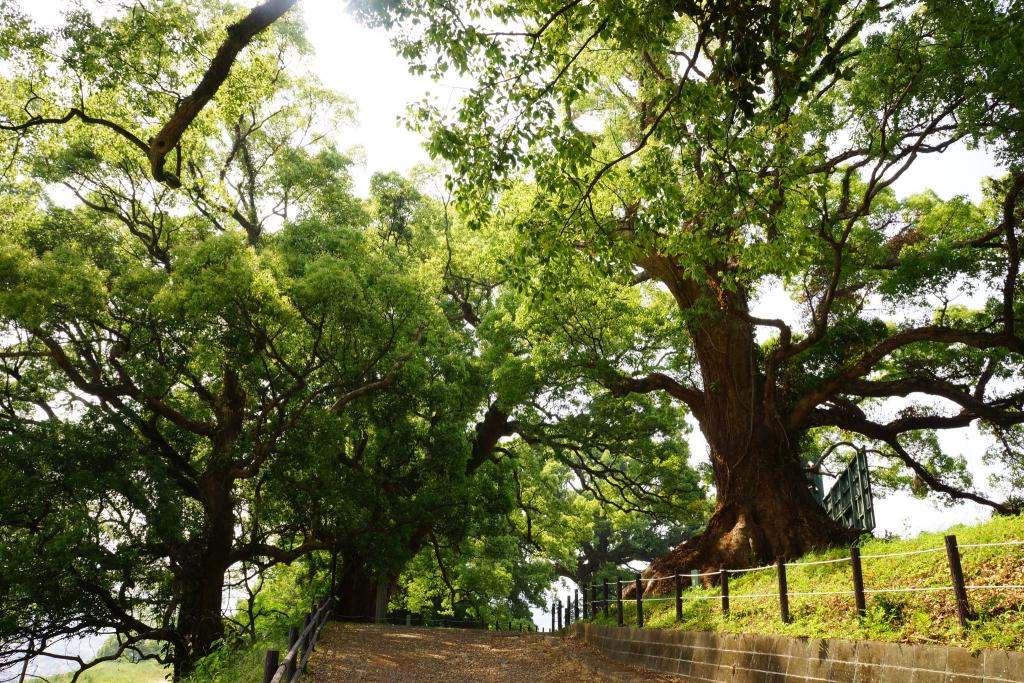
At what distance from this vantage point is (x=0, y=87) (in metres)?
12.4

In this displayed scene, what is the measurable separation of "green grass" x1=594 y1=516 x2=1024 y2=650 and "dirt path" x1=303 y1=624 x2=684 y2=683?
146 cm

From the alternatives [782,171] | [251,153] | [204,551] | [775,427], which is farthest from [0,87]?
[775,427]

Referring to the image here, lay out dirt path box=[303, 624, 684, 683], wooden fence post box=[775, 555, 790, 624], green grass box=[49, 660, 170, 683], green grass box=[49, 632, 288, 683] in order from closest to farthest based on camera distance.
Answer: wooden fence post box=[775, 555, 790, 624] < green grass box=[49, 632, 288, 683] < dirt path box=[303, 624, 684, 683] < green grass box=[49, 660, 170, 683]

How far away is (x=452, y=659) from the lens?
12.6 m

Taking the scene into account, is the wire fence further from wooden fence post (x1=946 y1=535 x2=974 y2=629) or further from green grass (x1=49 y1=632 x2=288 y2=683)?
green grass (x1=49 y1=632 x2=288 y2=683)

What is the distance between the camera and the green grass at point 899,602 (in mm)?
5801

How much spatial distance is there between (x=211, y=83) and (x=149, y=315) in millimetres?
8388

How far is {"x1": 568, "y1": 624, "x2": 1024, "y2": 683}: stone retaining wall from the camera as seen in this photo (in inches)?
205

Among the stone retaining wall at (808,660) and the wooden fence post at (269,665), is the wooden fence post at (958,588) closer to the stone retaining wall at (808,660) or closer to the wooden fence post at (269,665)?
the stone retaining wall at (808,660)

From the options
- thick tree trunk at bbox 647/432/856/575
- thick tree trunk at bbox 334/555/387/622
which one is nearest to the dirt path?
thick tree trunk at bbox 647/432/856/575

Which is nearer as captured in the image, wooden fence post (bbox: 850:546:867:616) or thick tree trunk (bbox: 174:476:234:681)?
wooden fence post (bbox: 850:546:867:616)

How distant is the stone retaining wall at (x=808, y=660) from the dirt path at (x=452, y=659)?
1.38 ft

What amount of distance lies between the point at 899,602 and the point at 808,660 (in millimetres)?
1088

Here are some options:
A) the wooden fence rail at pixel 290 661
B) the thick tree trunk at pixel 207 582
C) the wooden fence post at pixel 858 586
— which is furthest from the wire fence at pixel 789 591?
the thick tree trunk at pixel 207 582
